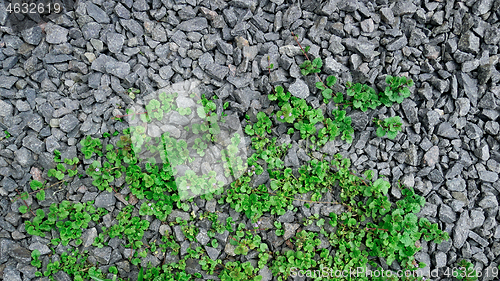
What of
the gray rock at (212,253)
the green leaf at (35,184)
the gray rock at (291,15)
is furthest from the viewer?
the gray rock at (291,15)

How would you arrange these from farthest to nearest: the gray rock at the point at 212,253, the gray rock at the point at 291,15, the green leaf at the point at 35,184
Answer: the gray rock at the point at 291,15, the gray rock at the point at 212,253, the green leaf at the point at 35,184

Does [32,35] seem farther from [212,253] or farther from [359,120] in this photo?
[359,120]

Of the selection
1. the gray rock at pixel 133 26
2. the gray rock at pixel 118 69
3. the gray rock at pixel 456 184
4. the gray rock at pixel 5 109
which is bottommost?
the gray rock at pixel 456 184

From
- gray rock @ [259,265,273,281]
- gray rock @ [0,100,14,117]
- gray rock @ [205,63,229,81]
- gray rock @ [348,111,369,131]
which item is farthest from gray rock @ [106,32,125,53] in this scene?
gray rock @ [259,265,273,281]

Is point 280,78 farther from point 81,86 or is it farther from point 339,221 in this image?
point 81,86

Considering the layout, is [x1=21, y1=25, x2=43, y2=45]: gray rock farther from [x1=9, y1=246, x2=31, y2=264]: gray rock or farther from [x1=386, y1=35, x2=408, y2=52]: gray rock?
[x1=386, y1=35, x2=408, y2=52]: gray rock

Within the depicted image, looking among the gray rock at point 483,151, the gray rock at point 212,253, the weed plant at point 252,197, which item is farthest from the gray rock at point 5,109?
the gray rock at point 483,151

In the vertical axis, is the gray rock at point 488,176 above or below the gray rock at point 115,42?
below

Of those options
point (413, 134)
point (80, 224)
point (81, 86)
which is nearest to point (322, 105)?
point (413, 134)

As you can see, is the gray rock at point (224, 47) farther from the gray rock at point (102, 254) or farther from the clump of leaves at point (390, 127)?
the gray rock at point (102, 254)
